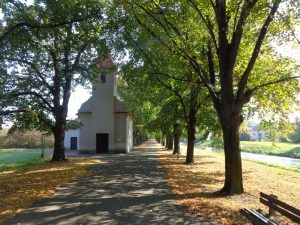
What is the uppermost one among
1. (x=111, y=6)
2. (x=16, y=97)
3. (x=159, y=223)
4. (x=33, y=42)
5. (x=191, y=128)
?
(x=111, y=6)

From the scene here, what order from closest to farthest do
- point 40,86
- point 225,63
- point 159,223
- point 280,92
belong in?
point 159,223
point 225,63
point 280,92
point 40,86

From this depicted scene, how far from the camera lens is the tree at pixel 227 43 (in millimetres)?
13445

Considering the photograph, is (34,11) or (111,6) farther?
(34,11)

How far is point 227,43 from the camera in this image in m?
13.7

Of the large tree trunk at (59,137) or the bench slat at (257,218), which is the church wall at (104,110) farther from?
the bench slat at (257,218)

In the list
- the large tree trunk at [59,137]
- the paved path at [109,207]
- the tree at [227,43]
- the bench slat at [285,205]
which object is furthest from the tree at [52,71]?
the bench slat at [285,205]

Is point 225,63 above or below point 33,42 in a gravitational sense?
below

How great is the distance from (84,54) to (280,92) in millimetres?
17335

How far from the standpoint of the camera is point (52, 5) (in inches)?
683

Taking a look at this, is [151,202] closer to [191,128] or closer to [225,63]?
[225,63]

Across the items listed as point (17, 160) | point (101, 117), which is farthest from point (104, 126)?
point (17, 160)

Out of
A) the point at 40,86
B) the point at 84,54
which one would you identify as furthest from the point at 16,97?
the point at 84,54

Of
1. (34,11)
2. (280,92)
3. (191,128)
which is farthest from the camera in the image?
(191,128)

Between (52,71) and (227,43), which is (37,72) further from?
(227,43)
